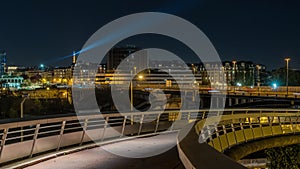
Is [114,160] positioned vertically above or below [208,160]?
below

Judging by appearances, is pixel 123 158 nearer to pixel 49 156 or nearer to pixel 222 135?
pixel 49 156

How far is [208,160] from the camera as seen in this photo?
17.1ft

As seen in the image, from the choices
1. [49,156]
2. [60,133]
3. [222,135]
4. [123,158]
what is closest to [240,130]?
[222,135]

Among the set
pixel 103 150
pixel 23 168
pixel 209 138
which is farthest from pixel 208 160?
pixel 209 138

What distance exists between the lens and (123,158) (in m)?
10.3

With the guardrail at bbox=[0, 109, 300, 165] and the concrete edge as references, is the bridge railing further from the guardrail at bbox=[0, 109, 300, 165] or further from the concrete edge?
the concrete edge

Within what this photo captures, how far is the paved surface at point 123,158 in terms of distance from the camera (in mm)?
9219

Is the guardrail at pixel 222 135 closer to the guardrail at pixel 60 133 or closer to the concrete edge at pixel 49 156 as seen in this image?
the guardrail at pixel 60 133

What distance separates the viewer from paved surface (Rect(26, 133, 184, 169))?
9.22m

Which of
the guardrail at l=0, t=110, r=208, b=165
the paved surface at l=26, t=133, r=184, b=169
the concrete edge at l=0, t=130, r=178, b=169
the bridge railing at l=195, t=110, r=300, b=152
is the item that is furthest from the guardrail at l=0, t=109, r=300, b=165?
the bridge railing at l=195, t=110, r=300, b=152

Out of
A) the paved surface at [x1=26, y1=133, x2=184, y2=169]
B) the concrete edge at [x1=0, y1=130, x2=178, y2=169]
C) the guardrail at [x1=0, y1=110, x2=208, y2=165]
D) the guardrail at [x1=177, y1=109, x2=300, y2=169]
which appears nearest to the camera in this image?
the guardrail at [x1=177, y1=109, x2=300, y2=169]

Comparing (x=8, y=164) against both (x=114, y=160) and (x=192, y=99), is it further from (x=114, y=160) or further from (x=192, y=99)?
(x=192, y=99)

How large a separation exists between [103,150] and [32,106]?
81673mm

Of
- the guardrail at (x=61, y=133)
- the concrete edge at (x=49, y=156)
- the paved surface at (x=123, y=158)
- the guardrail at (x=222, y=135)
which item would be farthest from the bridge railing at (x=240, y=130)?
the concrete edge at (x=49, y=156)
